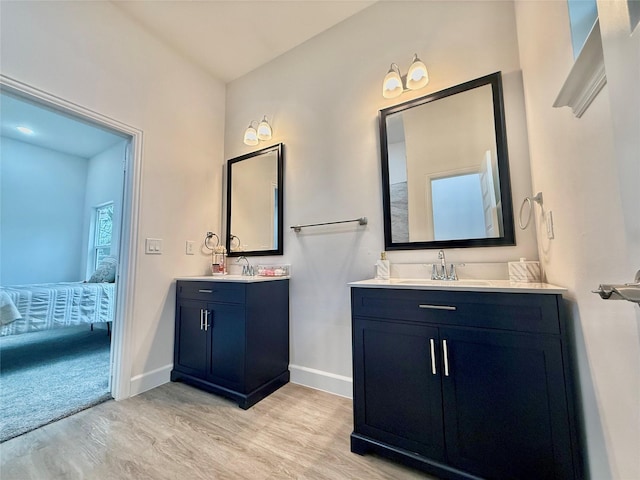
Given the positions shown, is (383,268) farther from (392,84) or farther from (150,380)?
(150,380)

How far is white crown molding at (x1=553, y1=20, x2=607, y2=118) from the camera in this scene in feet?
2.01

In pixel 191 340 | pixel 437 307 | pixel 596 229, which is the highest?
pixel 596 229

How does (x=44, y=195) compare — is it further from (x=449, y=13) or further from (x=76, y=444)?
(x=449, y=13)

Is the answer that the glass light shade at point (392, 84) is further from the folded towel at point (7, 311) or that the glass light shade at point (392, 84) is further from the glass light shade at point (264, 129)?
the folded towel at point (7, 311)

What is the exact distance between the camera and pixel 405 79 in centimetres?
186

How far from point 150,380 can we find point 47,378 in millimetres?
927

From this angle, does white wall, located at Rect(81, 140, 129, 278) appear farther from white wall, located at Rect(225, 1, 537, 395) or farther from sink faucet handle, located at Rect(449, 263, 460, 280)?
sink faucet handle, located at Rect(449, 263, 460, 280)

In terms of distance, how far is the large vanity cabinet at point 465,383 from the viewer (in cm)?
97

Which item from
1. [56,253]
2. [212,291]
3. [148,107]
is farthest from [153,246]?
[56,253]

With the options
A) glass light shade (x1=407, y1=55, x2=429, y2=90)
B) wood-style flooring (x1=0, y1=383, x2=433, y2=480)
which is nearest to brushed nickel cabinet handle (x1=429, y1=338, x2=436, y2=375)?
wood-style flooring (x1=0, y1=383, x2=433, y2=480)

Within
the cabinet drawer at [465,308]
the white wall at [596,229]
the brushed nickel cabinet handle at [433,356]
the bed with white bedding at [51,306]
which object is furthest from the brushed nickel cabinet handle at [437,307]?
the bed with white bedding at [51,306]

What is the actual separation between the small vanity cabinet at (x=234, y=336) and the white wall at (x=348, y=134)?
6.8 inches

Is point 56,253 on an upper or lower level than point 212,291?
upper

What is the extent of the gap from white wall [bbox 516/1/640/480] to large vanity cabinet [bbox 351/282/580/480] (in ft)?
0.34
